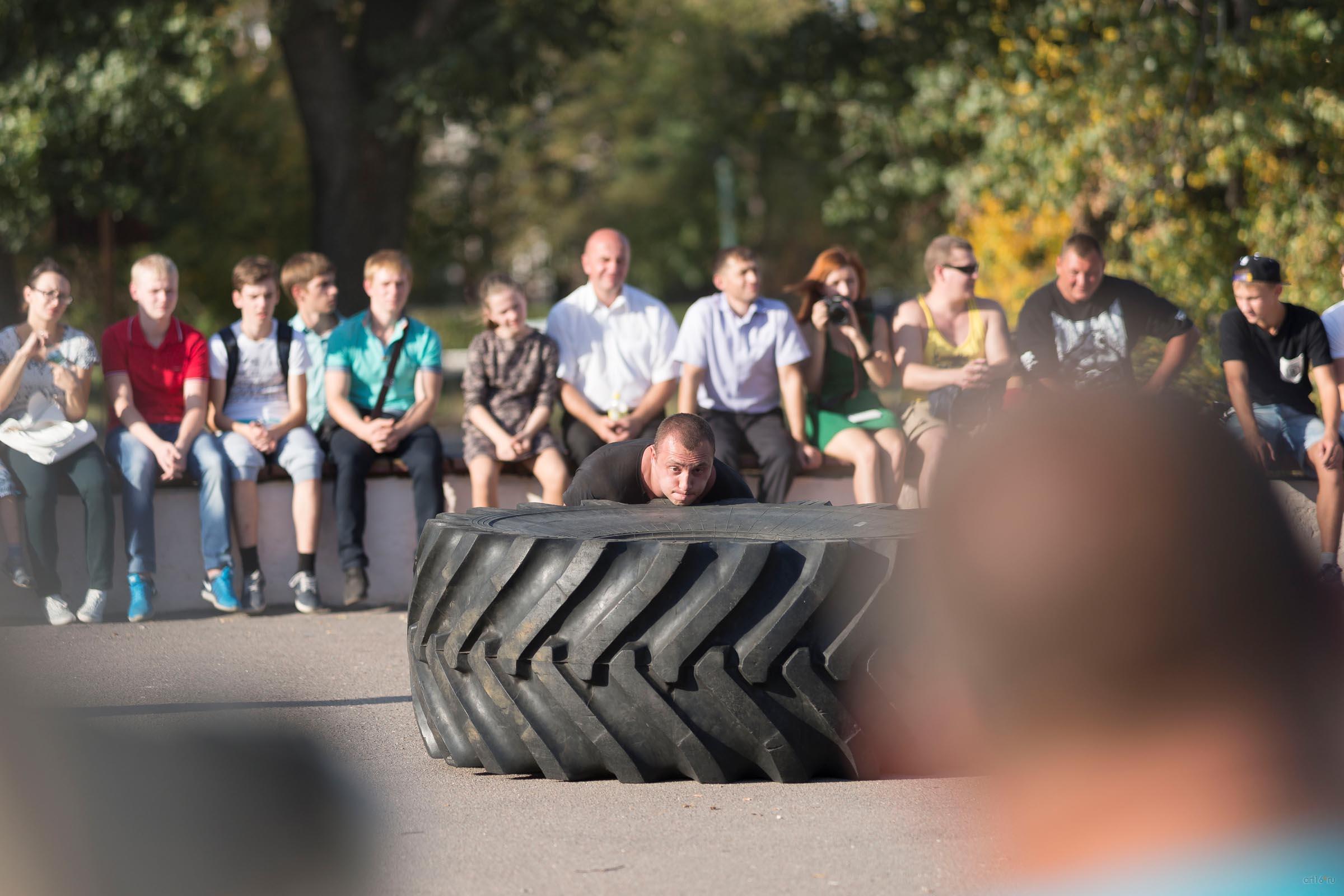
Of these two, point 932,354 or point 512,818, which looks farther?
point 932,354

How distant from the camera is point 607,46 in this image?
1955cm

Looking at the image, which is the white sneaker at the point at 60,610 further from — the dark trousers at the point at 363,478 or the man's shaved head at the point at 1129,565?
the man's shaved head at the point at 1129,565

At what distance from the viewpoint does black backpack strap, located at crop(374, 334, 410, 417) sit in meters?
9.09

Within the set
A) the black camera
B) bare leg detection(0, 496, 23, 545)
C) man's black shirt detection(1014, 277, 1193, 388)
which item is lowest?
bare leg detection(0, 496, 23, 545)

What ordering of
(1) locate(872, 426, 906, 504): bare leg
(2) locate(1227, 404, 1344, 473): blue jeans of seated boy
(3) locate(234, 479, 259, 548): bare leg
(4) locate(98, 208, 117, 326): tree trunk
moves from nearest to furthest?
(2) locate(1227, 404, 1344, 473): blue jeans of seated boy → (3) locate(234, 479, 259, 548): bare leg → (1) locate(872, 426, 906, 504): bare leg → (4) locate(98, 208, 117, 326): tree trunk

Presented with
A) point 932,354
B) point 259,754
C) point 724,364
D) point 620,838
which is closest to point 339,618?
point 724,364

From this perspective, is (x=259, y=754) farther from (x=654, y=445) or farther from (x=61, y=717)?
(x=654, y=445)

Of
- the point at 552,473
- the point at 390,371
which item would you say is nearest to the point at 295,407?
the point at 390,371

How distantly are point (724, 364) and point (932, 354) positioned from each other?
127 cm

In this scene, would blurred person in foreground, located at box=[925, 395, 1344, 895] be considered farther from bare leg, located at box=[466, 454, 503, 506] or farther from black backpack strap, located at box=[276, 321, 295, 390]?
black backpack strap, located at box=[276, 321, 295, 390]

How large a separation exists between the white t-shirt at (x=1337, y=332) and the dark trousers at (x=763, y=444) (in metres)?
3.08

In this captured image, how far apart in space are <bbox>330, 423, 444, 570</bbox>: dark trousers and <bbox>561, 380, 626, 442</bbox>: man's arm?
0.78m

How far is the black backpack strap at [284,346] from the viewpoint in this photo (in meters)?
9.11

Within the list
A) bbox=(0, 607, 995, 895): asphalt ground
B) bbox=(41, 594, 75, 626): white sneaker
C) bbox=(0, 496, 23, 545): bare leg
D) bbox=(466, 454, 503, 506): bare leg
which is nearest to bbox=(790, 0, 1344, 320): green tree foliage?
bbox=(466, 454, 503, 506): bare leg
